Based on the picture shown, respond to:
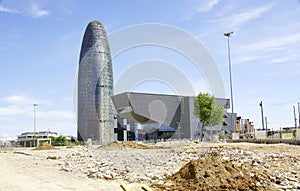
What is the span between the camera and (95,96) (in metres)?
103

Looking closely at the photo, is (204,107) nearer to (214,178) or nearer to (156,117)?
(156,117)

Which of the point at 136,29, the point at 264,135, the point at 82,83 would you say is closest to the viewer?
the point at 136,29

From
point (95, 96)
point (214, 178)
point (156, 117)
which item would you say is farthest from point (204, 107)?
point (95, 96)

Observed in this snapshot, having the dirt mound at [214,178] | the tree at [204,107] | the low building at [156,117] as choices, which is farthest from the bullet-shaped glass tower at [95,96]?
the dirt mound at [214,178]

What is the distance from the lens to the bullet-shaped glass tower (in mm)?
101750

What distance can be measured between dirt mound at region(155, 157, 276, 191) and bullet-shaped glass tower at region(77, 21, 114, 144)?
8790 cm

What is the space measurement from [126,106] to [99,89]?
2332cm

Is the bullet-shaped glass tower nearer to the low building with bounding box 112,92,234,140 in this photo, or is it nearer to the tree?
the low building with bounding box 112,92,234,140

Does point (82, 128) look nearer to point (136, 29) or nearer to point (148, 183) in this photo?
point (136, 29)

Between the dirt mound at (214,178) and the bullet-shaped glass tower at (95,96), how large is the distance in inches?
3461

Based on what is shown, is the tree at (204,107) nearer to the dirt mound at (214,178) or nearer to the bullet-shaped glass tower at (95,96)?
the dirt mound at (214,178)

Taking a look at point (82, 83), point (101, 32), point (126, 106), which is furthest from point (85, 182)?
point (101, 32)

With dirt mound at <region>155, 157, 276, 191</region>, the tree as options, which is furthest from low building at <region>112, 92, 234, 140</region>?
dirt mound at <region>155, 157, 276, 191</region>

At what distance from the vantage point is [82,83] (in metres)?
102
